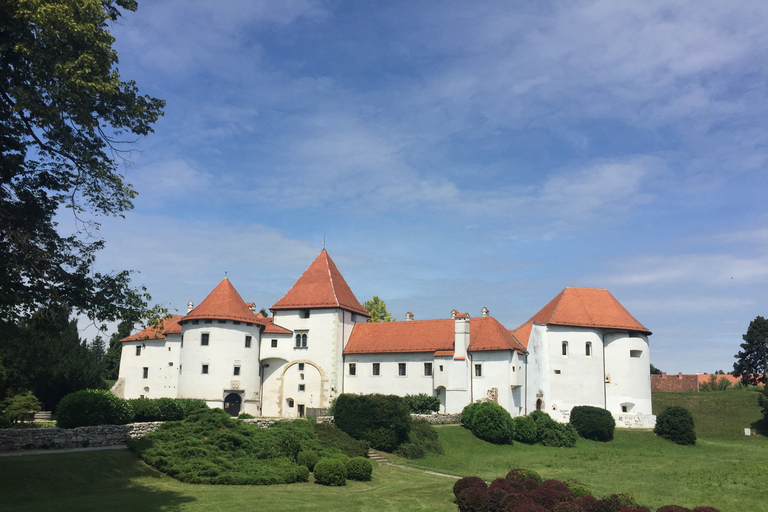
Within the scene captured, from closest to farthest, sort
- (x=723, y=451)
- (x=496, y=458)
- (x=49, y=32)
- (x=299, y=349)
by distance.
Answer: (x=49, y=32), (x=496, y=458), (x=723, y=451), (x=299, y=349)

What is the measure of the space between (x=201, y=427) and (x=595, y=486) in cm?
1720

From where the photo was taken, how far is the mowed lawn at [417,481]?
17.8 meters

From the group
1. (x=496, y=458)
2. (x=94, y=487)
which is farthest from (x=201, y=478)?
(x=496, y=458)

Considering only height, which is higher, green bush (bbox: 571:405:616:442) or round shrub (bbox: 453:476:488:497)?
round shrub (bbox: 453:476:488:497)

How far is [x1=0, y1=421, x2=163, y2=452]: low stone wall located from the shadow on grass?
1.61 m

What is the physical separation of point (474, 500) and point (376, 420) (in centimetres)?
1495

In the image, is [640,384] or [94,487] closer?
[94,487]

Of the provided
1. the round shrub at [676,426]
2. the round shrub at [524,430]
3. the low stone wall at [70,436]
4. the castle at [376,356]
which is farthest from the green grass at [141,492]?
the round shrub at [676,426]

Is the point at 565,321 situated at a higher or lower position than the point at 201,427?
higher

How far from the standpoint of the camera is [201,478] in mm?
21500

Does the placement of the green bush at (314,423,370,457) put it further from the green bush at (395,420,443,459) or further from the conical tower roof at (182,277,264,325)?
the conical tower roof at (182,277,264,325)

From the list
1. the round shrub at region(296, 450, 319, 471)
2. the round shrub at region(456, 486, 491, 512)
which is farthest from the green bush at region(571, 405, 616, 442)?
the round shrub at region(456, 486, 491, 512)

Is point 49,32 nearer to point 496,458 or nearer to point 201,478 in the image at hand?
point 201,478

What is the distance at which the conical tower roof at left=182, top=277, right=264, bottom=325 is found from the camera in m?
43.3
